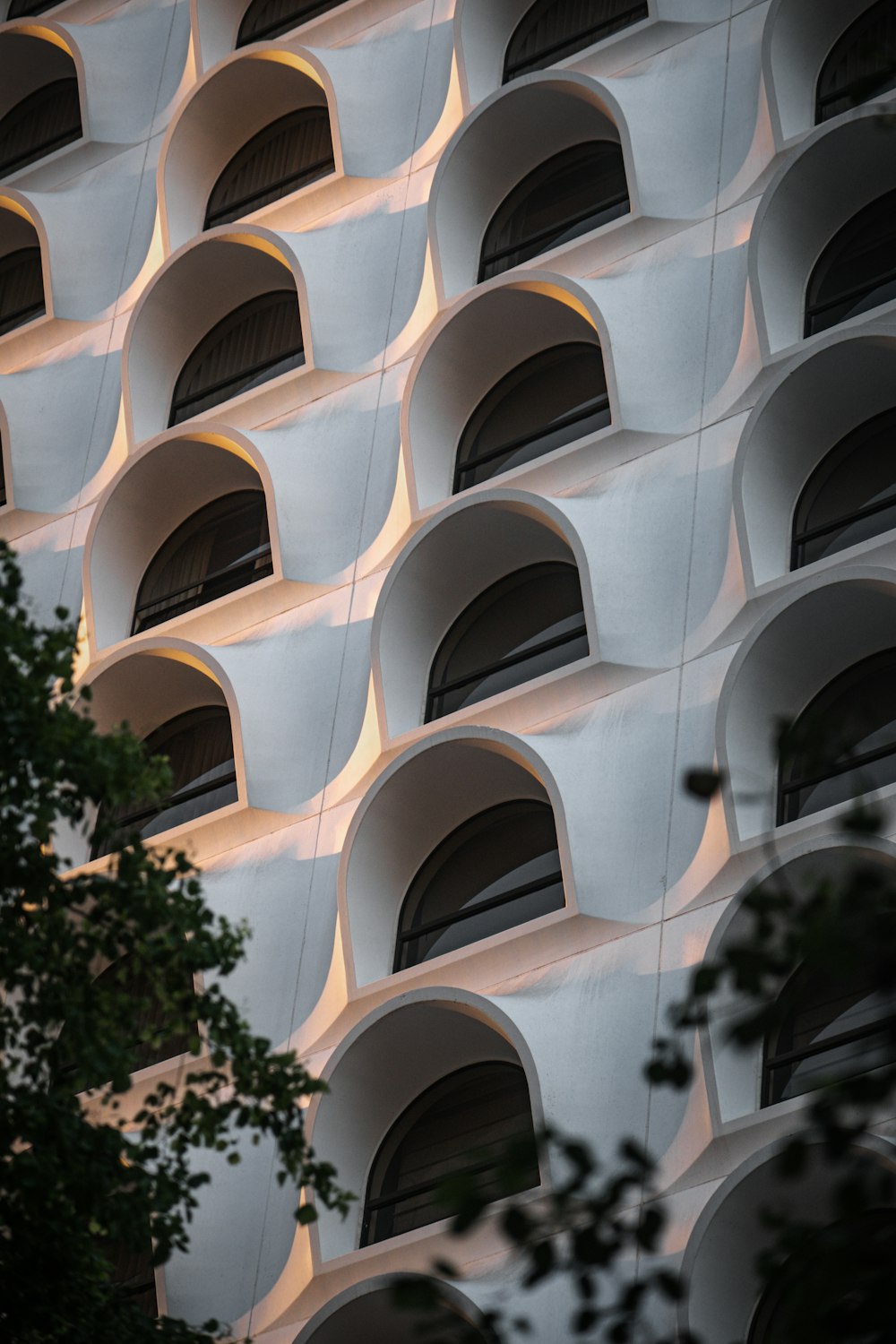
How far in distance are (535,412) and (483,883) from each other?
17.6 ft

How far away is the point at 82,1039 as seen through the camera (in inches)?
411

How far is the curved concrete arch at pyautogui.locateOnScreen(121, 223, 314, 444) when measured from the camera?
22.7 metres

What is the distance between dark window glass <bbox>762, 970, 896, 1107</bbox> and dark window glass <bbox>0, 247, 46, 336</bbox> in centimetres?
1539

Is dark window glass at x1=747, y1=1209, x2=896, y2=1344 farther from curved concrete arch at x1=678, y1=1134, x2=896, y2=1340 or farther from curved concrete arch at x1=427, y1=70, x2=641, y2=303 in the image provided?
curved concrete arch at x1=427, y1=70, x2=641, y2=303

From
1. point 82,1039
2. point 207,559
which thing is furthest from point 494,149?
point 82,1039

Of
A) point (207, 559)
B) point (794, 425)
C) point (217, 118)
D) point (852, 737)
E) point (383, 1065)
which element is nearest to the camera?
point (852, 737)

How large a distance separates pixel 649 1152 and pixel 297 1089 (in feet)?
14.5

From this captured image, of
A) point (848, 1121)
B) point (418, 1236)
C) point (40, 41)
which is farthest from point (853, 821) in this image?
point (40, 41)

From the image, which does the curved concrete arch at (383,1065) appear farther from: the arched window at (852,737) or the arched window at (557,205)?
the arched window at (557,205)

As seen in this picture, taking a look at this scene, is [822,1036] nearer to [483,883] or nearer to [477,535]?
[483,883]

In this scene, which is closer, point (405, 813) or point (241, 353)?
point (405, 813)

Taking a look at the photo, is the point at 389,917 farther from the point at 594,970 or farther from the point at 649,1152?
the point at 649,1152

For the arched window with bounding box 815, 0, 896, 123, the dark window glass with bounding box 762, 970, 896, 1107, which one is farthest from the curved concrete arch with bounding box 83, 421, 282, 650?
the dark window glass with bounding box 762, 970, 896, 1107

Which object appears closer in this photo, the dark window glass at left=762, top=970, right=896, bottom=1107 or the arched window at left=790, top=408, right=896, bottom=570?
the dark window glass at left=762, top=970, right=896, bottom=1107
